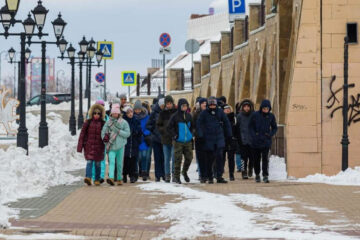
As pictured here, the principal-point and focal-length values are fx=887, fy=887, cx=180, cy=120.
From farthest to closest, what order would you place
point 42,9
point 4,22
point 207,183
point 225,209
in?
point 42,9
point 4,22
point 207,183
point 225,209

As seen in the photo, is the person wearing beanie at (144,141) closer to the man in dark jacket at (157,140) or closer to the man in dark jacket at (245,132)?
the man in dark jacket at (157,140)

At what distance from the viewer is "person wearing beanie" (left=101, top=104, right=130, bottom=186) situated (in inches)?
672

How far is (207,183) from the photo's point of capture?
17.9 metres

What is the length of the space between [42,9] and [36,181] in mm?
9331

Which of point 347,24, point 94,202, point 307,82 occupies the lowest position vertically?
point 94,202

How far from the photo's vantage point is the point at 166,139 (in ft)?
58.9

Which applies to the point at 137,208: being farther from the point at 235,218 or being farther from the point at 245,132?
the point at 245,132

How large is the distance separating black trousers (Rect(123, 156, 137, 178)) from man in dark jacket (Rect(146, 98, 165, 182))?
64 centimetres

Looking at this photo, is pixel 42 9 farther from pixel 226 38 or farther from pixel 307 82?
pixel 226 38

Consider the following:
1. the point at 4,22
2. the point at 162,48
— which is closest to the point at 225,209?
the point at 4,22

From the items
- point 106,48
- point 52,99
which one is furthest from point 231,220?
point 52,99

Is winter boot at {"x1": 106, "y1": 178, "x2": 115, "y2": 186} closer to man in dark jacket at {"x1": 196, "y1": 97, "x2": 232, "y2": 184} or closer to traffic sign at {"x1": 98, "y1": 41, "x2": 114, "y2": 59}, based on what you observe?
man in dark jacket at {"x1": 196, "y1": 97, "x2": 232, "y2": 184}

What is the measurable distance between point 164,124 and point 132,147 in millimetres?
801

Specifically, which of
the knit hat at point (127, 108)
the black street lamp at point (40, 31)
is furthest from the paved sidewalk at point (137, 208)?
the black street lamp at point (40, 31)
